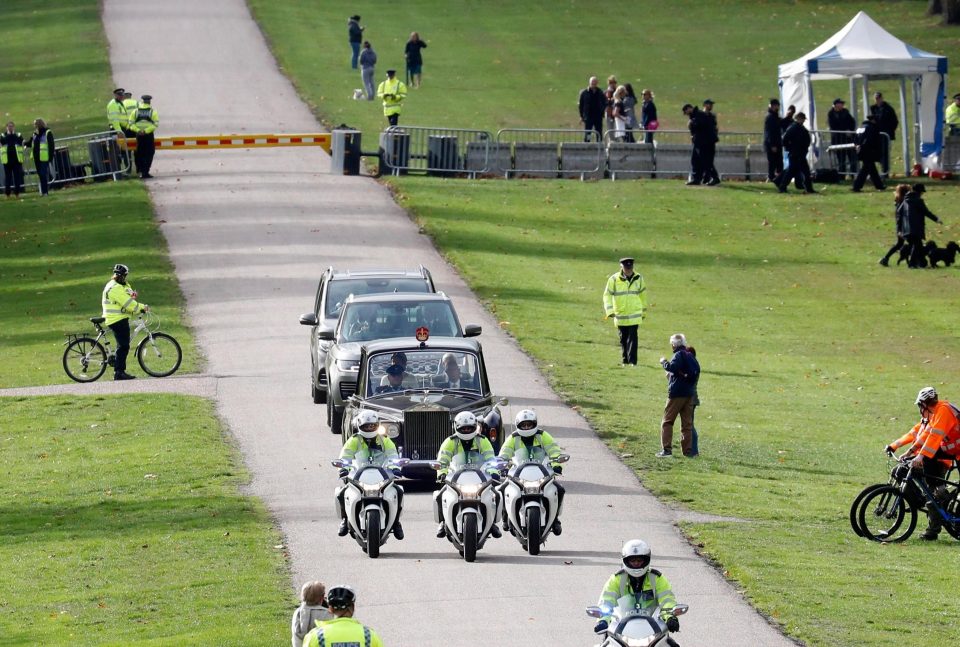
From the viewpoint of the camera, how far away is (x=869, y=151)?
138 feet

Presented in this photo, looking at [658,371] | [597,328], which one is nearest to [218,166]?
[597,328]

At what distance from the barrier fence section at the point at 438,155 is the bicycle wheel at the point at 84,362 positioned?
18009 millimetres

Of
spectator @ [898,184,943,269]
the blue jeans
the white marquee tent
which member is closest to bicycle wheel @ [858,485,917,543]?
spectator @ [898,184,943,269]

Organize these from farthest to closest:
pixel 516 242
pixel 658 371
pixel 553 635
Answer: pixel 516 242 < pixel 658 371 < pixel 553 635

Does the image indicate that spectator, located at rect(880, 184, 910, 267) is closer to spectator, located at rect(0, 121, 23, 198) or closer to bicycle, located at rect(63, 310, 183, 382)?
bicycle, located at rect(63, 310, 183, 382)

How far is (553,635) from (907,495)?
20.2ft

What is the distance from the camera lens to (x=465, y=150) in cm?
4519

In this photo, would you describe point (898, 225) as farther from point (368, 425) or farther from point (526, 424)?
point (368, 425)

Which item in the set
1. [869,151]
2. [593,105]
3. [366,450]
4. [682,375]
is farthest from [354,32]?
[366,450]

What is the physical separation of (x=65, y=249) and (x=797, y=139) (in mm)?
17428

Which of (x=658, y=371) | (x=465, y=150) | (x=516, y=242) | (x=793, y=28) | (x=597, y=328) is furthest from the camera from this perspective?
(x=793, y=28)

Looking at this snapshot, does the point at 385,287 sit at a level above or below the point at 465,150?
below

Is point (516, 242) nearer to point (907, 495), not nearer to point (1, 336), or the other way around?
point (1, 336)

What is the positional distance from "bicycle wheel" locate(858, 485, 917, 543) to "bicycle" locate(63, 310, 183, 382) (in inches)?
500
